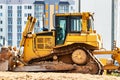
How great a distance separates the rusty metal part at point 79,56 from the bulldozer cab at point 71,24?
64 centimetres

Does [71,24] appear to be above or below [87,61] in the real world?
above

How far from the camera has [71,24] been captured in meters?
18.4

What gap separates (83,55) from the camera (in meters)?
→ 18.0

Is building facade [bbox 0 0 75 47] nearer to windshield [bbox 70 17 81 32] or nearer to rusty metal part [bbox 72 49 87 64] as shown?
windshield [bbox 70 17 81 32]

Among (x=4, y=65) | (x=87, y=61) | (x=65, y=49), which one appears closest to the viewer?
(x=87, y=61)

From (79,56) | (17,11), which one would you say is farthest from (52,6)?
(79,56)

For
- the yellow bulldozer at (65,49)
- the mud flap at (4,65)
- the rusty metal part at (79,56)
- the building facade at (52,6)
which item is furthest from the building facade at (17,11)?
the rusty metal part at (79,56)

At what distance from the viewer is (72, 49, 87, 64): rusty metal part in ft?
59.1

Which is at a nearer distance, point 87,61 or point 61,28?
point 87,61

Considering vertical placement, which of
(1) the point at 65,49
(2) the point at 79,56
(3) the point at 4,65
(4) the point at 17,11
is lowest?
(3) the point at 4,65

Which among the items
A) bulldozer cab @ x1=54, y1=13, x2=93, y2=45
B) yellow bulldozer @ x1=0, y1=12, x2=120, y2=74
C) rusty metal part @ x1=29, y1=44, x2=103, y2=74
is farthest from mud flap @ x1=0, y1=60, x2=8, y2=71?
bulldozer cab @ x1=54, y1=13, x2=93, y2=45

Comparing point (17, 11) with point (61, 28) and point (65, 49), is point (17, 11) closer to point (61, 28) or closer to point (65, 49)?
point (61, 28)

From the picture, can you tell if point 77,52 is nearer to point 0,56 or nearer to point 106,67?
point 106,67

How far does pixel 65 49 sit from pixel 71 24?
0.85 meters
